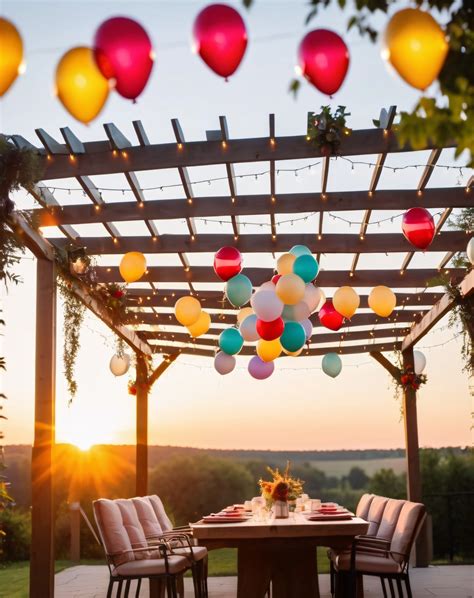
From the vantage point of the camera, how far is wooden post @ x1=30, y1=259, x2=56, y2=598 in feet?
21.1

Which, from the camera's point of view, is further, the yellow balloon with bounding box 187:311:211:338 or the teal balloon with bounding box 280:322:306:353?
the yellow balloon with bounding box 187:311:211:338

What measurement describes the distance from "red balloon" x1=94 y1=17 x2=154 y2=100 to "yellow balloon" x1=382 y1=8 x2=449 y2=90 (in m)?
0.86

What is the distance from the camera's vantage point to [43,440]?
262 inches

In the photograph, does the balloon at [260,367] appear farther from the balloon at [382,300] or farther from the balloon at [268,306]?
the balloon at [268,306]

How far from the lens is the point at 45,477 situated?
21.7 ft

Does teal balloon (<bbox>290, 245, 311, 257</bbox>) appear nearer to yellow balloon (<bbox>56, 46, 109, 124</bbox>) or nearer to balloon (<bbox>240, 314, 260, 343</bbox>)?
balloon (<bbox>240, 314, 260, 343</bbox>)

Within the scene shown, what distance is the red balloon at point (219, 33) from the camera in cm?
301

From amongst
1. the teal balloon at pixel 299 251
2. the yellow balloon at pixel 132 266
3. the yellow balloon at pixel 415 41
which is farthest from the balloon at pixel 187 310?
the yellow balloon at pixel 415 41

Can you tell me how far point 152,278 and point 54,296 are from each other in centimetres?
182

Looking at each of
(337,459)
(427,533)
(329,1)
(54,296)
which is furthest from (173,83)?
(337,459)

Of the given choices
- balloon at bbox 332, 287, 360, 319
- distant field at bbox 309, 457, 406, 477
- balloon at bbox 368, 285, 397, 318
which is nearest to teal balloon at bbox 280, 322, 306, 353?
balloon at bbox 332, 287, 360, 319

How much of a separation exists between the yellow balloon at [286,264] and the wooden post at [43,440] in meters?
1.85

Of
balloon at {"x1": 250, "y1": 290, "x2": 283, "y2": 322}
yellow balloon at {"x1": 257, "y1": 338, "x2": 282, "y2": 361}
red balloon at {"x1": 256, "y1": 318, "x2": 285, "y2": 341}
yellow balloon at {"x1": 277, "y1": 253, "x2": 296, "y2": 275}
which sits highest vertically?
yellow balloon at {"x1": 277, "y1": 253, "x2": 296, "y2": 275}

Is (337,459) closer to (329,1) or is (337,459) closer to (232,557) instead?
(232,557)
